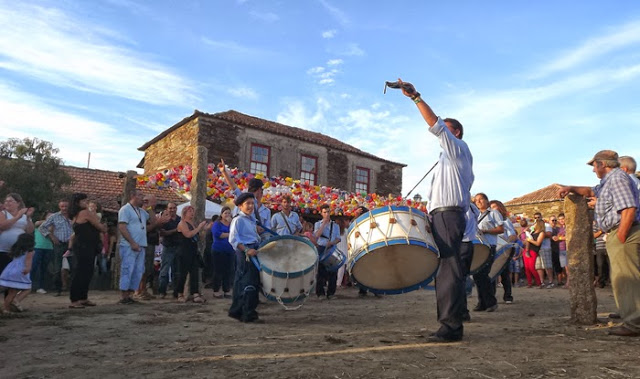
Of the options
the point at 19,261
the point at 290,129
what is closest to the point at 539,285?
the point at 19,261

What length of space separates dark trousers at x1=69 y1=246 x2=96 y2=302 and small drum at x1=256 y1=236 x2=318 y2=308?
333 centimetres

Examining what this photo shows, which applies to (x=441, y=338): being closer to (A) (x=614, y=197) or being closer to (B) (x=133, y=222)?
(A) (x=614, y=197)

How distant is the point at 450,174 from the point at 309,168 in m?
20.9

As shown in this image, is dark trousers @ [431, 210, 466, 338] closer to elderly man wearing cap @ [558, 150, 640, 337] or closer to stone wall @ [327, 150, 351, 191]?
elderly man wearing cap @ [558, 150, 640, 337]

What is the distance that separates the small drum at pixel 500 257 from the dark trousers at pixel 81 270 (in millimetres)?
6476

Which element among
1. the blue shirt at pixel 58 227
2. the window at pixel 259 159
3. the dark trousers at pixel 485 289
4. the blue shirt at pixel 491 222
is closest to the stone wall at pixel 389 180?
the window at pixel 259 159

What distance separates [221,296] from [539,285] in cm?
957

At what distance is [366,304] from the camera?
26.6 ft

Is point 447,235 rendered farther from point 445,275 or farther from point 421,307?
point 421,307

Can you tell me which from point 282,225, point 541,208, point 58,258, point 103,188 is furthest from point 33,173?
point 541,208

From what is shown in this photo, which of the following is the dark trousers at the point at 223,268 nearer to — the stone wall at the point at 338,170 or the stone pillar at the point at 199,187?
the stone pillar at the point at 199,187

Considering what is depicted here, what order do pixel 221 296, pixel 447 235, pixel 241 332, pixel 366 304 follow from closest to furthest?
pixel 447 235 → pixel 241 332 → pixel 366 304 → pixel 221 296

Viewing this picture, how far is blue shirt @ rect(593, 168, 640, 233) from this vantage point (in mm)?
4500

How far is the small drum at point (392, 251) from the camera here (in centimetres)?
430
